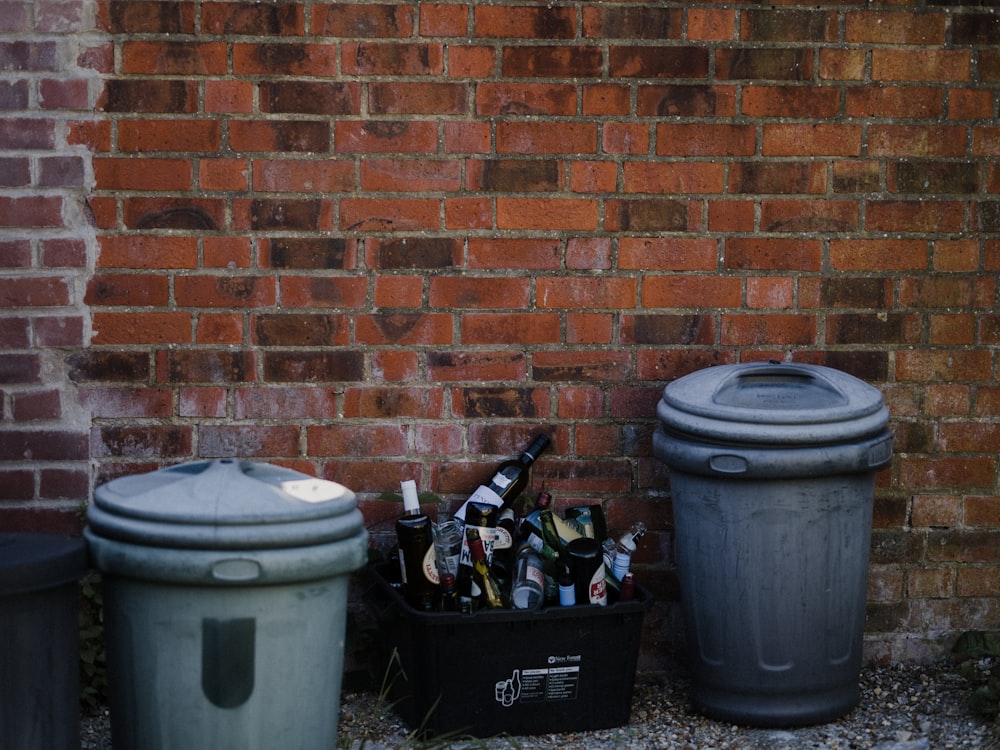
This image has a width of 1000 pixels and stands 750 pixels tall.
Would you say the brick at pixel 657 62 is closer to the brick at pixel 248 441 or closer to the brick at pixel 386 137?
the brick at pixel 386 137

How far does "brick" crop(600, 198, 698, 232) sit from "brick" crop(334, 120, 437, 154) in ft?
1.91

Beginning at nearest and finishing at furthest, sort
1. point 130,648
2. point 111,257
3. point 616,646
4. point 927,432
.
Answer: point 130,648, point 616,646, point 111,257, point 927,432

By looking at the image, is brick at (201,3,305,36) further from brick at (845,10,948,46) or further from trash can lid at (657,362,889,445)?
brick at (845,10,948,46)

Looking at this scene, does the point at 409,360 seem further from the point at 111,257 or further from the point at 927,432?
the point at 927,432

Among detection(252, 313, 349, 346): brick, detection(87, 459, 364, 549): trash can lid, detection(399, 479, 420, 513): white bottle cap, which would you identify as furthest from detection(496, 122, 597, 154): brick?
detection(87, 459, 364, 549): trash can lid

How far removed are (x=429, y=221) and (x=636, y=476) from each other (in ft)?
3.63

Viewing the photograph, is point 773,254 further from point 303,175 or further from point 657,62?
point 303,175

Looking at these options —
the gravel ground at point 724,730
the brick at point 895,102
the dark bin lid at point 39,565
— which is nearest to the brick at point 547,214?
the brick at point 895,102

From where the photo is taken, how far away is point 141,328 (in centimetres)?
376

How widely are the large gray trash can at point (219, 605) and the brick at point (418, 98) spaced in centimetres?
154

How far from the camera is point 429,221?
150 inches

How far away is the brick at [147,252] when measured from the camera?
3732 millimetres

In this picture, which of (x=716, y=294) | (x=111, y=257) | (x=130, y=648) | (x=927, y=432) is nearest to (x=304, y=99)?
(x=111, y=257)

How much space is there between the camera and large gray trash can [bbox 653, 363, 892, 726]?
10.8ft
